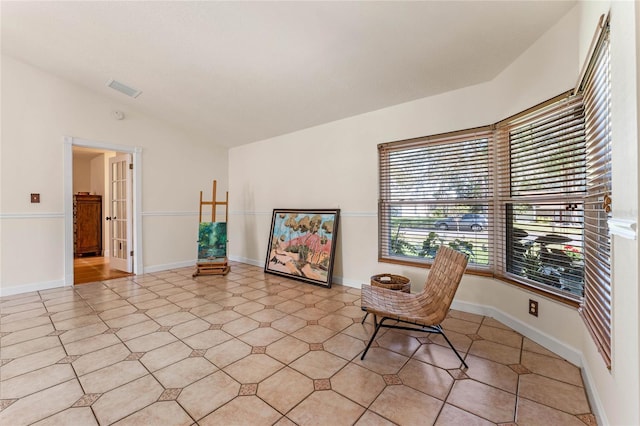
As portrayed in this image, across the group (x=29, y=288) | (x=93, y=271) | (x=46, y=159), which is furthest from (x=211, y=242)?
(x=46, y=159)

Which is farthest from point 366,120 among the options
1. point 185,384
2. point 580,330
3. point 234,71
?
point 185,384

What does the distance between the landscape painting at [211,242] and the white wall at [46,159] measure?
2.88ft

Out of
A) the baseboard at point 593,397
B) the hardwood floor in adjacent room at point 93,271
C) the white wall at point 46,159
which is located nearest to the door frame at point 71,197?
the white wall at point 46,159

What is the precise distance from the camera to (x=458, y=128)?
304 centimetres

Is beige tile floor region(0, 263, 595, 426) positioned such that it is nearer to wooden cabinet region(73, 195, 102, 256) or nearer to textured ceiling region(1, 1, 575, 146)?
textured ceiling region(1, 1, 575, 146)

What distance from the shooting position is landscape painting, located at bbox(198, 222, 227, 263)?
4.85m

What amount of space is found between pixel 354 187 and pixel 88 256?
264 inches

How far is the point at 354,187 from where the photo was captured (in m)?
3.96

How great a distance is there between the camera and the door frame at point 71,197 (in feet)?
13.6

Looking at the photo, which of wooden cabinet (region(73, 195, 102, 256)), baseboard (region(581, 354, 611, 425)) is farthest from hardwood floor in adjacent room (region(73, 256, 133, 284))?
baseboard (region(581, 354, 611, 425))

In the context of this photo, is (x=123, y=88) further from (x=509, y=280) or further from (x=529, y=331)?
(x=529, y=331)

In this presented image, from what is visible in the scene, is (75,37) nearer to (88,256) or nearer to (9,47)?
(9,47)

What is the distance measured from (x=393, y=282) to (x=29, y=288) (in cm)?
489

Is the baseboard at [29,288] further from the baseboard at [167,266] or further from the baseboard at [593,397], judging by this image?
the baseboard at [593,397]
